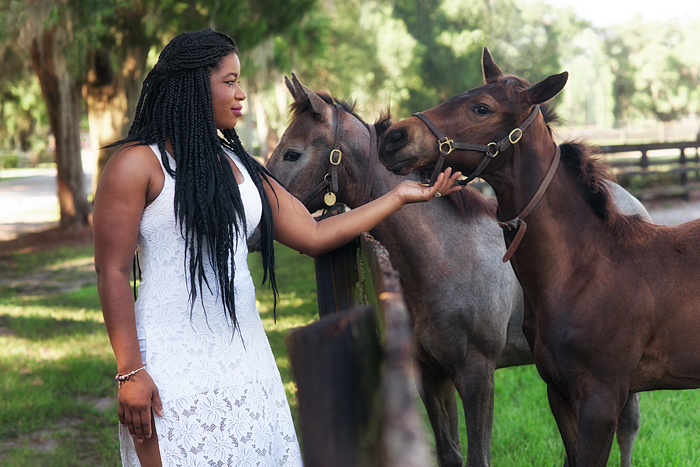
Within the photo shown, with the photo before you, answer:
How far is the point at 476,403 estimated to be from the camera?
3098mm

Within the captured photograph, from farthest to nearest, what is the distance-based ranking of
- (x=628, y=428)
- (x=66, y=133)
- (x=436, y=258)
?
(x=66, y=133), (x=628, y=428), (x=436, y=258)

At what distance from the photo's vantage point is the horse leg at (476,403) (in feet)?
10.2

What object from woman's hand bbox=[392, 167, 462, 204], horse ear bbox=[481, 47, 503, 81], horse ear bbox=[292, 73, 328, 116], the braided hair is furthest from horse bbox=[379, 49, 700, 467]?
the braided hair

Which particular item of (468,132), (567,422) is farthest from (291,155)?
(567,422)

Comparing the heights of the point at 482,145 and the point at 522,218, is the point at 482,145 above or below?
above

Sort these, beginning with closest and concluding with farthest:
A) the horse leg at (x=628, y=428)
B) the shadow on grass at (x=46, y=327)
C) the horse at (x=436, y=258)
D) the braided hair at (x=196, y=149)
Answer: the braided hair at (x=196, y=149) → the horse at (x=436, y=258) → the horse leg at (x=628, y=428) → the shadow on grass at (x=46, y=327)

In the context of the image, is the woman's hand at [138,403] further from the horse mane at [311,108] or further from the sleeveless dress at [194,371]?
the horse mane at [311,108]

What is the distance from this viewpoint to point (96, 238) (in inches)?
73.0

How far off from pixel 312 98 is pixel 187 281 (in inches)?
62.9

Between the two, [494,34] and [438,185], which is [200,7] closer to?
[438,185]

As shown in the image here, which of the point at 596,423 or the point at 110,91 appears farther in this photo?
the point at 110,91

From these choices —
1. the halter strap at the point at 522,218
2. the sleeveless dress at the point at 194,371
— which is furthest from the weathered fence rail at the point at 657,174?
the sleeveless dress at the point at 194,371

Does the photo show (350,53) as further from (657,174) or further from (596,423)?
(596,423)

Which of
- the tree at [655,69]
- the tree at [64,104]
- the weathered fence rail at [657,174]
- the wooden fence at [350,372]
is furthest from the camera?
the tree at [655,69]
